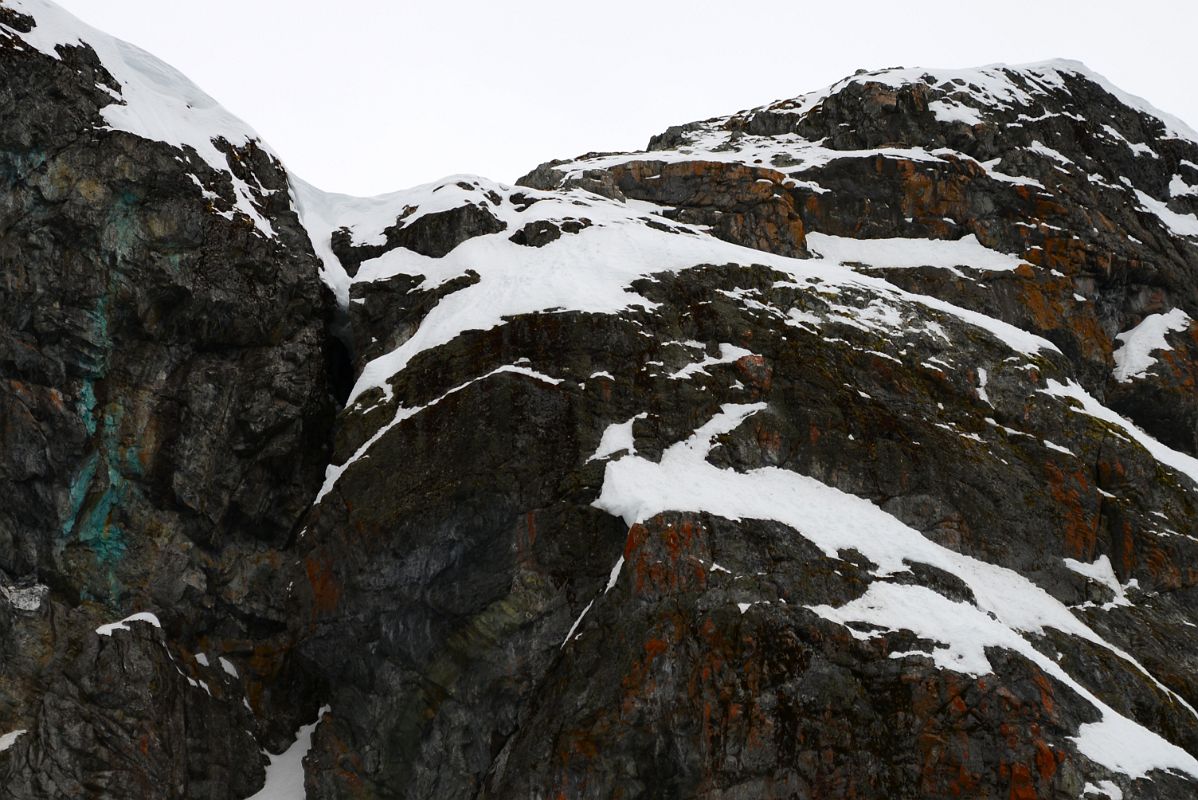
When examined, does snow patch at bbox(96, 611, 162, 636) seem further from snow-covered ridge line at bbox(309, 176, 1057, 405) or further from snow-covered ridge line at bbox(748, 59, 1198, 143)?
snow-covered ridge line at bbox(748, 59, 1198, 143)

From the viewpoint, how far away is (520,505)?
97.3 ft

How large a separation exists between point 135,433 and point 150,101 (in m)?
14.1

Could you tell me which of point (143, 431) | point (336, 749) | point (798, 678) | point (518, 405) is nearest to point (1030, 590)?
point (798, 678)

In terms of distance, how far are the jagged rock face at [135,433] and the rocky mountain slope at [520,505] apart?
0.12 meters

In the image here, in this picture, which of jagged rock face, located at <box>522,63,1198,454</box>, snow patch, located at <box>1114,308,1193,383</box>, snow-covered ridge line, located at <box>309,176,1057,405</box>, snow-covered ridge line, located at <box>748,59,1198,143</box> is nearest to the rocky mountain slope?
snow-covered ridge line, located at <box>309,176,1057,405</box>

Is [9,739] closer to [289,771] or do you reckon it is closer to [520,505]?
[289,771]

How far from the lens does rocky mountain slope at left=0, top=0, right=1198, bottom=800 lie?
24484mm

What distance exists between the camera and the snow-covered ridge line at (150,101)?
38250mm

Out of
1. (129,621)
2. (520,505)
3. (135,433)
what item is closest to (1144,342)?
(520,505)

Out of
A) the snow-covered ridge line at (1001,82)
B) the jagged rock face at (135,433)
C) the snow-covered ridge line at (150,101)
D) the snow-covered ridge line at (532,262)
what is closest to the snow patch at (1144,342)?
the snow-covered ridge line at (532,262)

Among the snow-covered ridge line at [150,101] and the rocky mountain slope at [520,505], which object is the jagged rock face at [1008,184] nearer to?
the rocky mountain slope at [520,505]

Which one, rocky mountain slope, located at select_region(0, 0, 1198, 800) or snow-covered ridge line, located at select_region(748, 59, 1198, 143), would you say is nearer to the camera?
rocky mountain slope, located at select_region(0, 0, 1198, 800)

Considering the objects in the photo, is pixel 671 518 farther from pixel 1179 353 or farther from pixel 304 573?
pixel 1179 353

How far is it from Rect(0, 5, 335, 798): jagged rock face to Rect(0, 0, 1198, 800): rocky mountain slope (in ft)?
0.41
